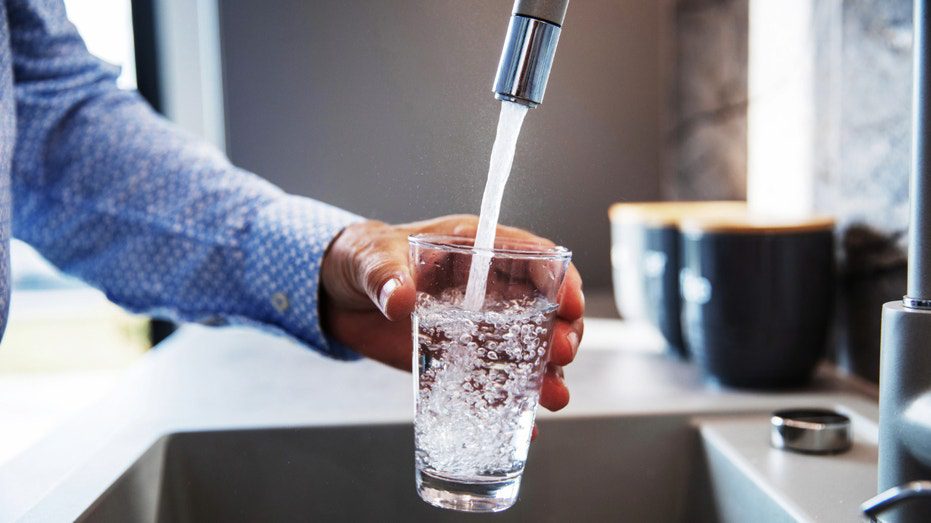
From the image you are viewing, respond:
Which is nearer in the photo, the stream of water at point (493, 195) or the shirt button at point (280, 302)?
the stream of water at point (493, 195)

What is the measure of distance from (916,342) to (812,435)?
0.84ft

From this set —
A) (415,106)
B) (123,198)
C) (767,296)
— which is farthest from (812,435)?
(123,198)

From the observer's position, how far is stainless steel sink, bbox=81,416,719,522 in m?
0.71

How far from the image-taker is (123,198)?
0.88 meters

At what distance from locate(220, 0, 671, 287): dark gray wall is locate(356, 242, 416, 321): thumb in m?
0.03

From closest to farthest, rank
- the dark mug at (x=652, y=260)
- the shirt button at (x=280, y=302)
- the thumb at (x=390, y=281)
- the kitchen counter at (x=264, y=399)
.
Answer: the thumb at (x=390, y=281), the kitchen counter at (x=264, y=399), the shirt button at (x=280, y=302), the dark mug at (x=652, y=260)

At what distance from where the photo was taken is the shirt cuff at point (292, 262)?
718 millimetres

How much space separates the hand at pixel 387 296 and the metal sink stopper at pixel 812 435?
0.74ft

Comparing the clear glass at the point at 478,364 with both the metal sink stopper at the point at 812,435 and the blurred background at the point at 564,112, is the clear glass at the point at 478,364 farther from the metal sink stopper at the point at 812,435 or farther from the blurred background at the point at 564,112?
the metal sink stopper at the point at 812,435

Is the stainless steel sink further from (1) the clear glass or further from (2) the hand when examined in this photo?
(1) the clear glass

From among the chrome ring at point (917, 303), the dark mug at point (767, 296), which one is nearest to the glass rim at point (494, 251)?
the chrome ring at point (917, 303)

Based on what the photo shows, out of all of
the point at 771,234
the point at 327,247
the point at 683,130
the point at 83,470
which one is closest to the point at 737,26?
the point at 683,130

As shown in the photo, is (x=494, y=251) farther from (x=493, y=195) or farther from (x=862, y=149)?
(x=862, y=149)

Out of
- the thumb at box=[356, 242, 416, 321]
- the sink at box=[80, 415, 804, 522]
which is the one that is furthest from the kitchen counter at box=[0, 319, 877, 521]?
the thumb at box=[356, 242, 416, 321]
